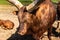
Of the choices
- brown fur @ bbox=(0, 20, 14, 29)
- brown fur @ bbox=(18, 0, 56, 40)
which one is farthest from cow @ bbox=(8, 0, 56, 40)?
brown fur @ bbox=(0, 20, 14, 29)

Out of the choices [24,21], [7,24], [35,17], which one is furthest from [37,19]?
[7,24]

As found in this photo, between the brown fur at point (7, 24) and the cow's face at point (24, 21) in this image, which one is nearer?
the cow's face at point (24, 21)

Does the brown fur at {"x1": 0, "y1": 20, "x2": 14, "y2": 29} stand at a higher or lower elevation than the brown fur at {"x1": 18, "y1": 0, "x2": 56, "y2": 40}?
lower

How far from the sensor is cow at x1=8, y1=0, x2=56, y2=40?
8148mm

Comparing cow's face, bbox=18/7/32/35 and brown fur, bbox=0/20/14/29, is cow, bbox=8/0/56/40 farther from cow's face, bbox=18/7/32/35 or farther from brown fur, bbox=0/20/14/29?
brown fur, bbox=0/20/14/29

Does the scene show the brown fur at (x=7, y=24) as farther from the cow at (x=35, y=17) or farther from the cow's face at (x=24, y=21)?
the cow's face at (x=24, y=21)

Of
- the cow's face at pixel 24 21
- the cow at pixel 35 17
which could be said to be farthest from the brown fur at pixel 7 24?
the cow's face at pixel 24 21

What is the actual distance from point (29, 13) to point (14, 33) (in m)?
3.64

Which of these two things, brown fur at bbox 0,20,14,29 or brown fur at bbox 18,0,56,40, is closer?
brown fur at bbox 18,0,56,40

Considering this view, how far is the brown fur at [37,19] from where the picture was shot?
8.14 m

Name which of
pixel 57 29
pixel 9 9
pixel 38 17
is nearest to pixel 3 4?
pixel 9 9

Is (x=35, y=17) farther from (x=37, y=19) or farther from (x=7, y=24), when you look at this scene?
(x=7, y=24)

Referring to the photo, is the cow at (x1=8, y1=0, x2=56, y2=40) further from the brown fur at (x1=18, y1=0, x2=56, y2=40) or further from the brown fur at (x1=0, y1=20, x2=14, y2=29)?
the brown fur at (x1=0, y1=20, x2=14, y2=29)

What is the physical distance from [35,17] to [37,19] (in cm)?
15
